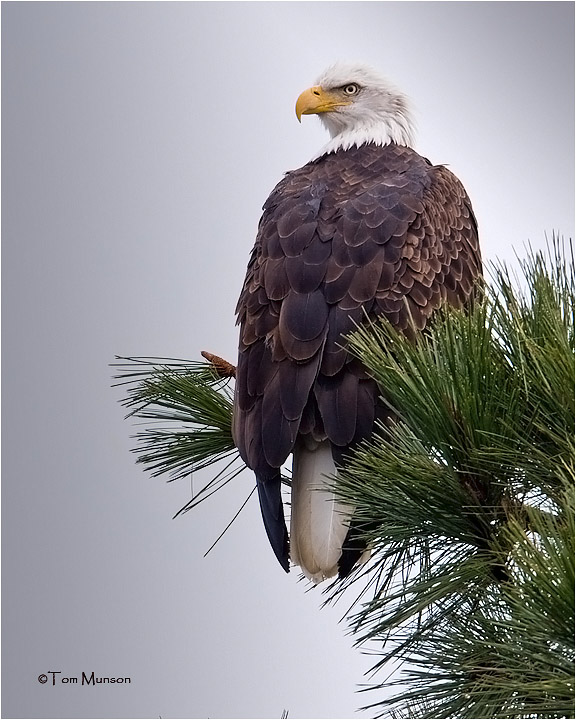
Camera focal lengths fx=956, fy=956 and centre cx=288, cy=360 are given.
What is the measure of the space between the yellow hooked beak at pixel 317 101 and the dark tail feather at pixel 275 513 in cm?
126

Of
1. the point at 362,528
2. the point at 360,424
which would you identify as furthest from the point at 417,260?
the point at 362,528

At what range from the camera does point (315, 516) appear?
176 cm

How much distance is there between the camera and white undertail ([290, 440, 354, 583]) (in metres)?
1.74

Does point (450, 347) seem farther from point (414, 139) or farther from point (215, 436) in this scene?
point (414, 139)

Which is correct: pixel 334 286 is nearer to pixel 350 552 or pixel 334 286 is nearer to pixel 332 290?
pixel 332 290

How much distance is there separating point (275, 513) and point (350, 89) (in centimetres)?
141

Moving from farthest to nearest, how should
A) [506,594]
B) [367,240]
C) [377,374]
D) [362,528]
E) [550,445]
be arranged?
1. [367,240]
2. [362,528]
3. [377,374]
4. [550,445]
5. [506,594]

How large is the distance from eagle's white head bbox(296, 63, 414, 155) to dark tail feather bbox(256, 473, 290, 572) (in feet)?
3.97

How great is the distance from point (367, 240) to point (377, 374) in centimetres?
58

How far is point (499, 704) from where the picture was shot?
121cm

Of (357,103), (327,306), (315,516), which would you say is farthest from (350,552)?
(357,103)

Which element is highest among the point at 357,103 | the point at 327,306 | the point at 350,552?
the point at 357,103

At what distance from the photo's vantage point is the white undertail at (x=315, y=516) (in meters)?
1.74

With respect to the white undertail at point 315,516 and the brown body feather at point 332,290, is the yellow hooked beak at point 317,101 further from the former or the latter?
the white undertail at point 315,516
